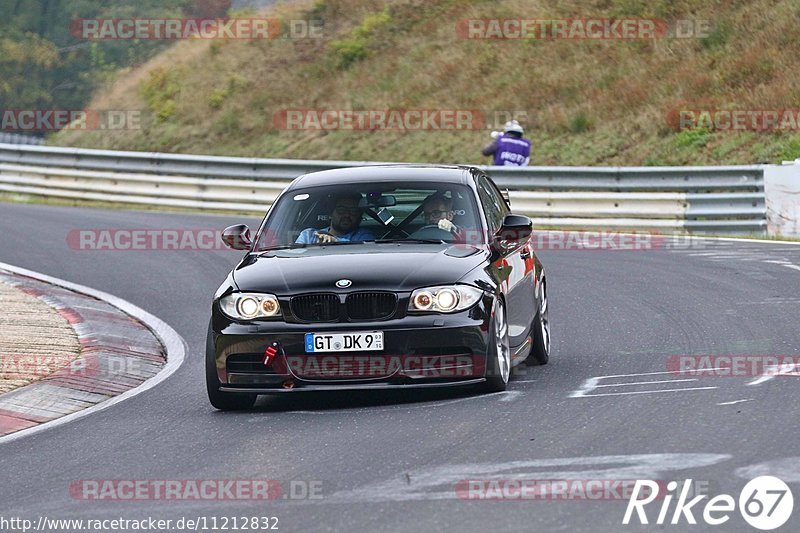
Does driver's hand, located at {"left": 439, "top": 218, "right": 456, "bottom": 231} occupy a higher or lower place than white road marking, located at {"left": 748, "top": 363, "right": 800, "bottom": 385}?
higher

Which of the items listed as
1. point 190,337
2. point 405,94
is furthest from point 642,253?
point 405,94

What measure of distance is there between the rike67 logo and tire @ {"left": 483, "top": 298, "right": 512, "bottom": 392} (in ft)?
8.73

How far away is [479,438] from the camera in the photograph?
739 cm

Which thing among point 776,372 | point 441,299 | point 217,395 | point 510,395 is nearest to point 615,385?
point 510,395

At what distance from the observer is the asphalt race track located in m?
6.04

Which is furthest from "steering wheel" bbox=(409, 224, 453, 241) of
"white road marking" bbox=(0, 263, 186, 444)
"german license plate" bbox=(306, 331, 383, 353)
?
"white road marking" bbox=(0, 263, 186, 444)

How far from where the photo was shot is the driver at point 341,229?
9.75m

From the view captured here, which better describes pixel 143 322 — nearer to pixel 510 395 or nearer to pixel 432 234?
pixel 432 234

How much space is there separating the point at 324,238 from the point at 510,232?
1.26 meters

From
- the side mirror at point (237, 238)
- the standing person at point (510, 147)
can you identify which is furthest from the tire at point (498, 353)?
the standing person at point (510, 147)

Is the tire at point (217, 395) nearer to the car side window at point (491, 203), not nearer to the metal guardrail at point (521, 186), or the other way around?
the car side window at point (491, 203)

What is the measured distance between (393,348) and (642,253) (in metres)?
10.3

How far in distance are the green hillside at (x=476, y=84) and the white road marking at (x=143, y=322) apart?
46.0ft

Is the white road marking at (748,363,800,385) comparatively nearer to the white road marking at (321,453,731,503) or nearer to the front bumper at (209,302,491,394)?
the front bumper at (209,302,491,394)
